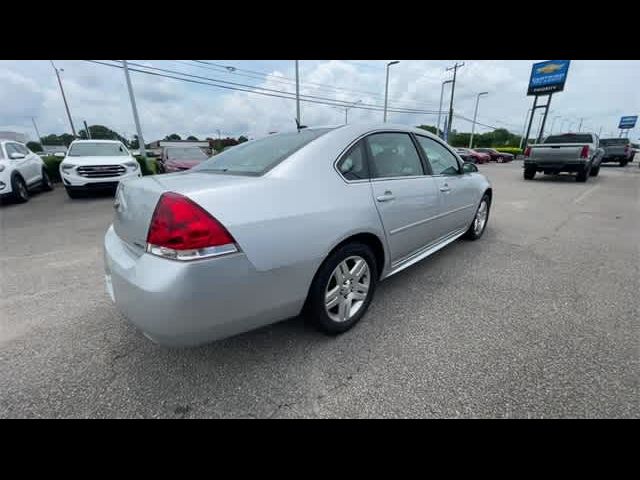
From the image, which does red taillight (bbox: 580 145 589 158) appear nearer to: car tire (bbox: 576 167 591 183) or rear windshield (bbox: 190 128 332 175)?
car tire (bbox: 576 167 591 183)

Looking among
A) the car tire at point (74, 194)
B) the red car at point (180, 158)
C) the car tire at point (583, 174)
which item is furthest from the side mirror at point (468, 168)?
the car tire at point (583, 174)

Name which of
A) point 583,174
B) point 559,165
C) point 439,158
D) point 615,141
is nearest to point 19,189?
point 439,158

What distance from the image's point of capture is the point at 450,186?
303 centimetres

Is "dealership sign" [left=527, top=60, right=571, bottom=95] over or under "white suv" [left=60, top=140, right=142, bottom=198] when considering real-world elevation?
over

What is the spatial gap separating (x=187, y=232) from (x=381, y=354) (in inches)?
56.2

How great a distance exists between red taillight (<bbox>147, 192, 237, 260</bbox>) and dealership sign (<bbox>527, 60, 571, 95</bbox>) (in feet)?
143

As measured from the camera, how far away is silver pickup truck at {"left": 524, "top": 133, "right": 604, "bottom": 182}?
9747 mm

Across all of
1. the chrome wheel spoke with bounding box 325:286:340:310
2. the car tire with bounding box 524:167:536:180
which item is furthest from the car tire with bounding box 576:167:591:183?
the chrome wheel spoke with bounding box 325:286:340:310

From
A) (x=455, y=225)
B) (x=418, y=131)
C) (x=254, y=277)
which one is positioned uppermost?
(x=418, y=131)

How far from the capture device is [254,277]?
1.48 m
